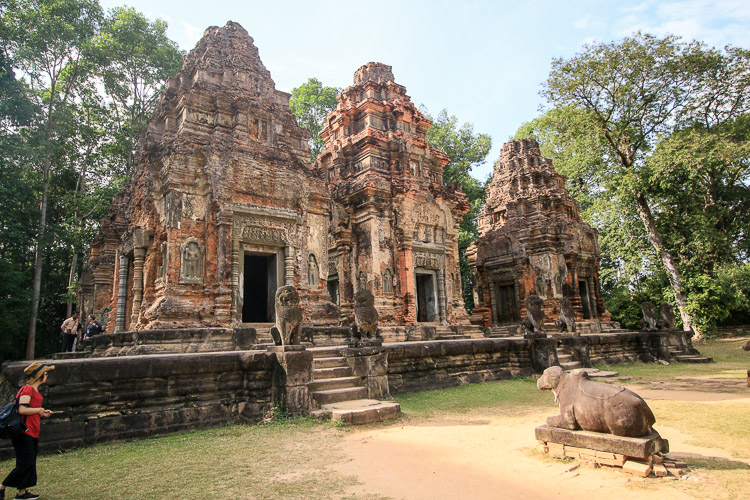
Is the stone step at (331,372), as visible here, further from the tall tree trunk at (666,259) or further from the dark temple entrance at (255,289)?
the tall tree trunk at (666,259)

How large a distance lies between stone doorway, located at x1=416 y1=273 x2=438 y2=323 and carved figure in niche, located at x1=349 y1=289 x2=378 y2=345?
7.87 metres

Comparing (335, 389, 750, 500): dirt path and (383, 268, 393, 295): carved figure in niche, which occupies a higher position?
(383, 268, 393, 295): carved figure in niche

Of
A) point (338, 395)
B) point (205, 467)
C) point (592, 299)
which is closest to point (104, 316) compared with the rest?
point (338, 395)

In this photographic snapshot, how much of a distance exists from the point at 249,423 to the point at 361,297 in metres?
2.82

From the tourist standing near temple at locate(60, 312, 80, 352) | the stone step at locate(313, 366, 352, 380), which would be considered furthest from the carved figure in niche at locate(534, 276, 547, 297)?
the tourist standing near temple at locate(60, 312, 80, 352)

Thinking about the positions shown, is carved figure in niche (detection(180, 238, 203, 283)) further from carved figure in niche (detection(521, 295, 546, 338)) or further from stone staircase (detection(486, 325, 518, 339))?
stone staircase (detection(486, 325, 518, 339))

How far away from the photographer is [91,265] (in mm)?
16078

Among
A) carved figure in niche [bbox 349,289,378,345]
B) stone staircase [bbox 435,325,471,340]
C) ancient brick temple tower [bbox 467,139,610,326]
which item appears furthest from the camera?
ancient brick temple tower [bbox 467,139,610,326]

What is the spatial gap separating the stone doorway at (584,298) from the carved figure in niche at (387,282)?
9613 millimetres

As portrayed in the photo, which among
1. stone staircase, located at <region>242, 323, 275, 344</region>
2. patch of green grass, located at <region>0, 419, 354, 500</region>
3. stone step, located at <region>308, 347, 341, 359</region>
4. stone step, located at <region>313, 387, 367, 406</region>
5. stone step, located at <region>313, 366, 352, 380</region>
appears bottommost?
patch of green grass, located at <region>0, 419, 354, 500</region>

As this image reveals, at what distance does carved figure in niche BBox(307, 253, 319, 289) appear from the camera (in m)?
11.8

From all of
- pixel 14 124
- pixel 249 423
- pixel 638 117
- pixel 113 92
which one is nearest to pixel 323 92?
pixel 113 92

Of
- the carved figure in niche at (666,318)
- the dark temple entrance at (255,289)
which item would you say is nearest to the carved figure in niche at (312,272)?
the dark temple entrance at (255,289)

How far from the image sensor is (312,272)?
11.8 m
